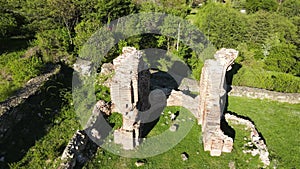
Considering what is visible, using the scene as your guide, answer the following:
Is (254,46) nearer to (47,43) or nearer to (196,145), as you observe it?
(196,145)

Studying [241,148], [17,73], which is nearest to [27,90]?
[17,73]

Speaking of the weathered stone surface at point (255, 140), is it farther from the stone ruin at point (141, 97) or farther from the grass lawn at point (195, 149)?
the grass lawn at point (195, 149)

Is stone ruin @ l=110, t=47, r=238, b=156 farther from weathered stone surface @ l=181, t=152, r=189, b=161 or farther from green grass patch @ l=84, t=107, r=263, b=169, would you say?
weathered stone surface @ l=181, t=152, r=189, b=161

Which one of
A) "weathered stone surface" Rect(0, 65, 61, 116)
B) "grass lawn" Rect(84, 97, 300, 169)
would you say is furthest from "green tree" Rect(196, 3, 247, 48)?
"weathered stone surface" Rect(0, 65, 61, 116)

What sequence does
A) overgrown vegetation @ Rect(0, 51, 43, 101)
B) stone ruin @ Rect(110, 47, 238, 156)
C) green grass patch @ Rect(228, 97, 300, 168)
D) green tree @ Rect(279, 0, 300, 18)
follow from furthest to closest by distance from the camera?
green tree @ Rect(279, 0, 300, 18)
overgrown vegetation @ Rect(0, 51, 43, 101)
green grass patch @ Rect(228, 97, 300, 168)
stone ruin @ Rect(110, 47, 238, 156)

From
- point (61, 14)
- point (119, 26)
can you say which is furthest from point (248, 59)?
point (61, 14)
